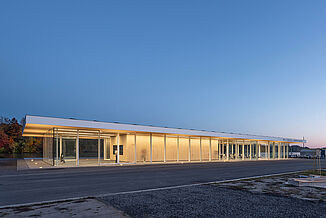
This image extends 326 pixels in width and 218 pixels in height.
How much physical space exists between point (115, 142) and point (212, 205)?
74.6 feet

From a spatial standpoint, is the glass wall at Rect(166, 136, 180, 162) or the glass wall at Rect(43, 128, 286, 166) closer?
the glass wall at Rect(43, 128, 286, 166)

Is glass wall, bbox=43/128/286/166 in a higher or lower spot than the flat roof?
lower

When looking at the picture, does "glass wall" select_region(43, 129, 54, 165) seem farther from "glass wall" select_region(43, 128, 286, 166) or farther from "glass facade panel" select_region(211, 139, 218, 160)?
"glass facade panel" select_region(211, 139, 218, 160)

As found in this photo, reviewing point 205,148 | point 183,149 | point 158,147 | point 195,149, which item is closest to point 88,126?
point 158,147

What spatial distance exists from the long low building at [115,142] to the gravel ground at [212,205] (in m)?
13.8

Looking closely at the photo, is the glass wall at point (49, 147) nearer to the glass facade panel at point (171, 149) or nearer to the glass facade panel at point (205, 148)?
the glass facade panel at point (171, 149)

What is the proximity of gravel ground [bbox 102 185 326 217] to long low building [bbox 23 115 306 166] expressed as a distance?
13.8 m

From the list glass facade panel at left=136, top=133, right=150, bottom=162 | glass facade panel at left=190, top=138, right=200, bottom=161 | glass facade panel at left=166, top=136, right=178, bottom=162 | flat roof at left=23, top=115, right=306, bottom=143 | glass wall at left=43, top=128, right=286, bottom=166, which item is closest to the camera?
flat roof at left=23, top=115, right=306, bottom=143

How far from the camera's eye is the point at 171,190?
9.16 meters

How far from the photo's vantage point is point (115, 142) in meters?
28.6

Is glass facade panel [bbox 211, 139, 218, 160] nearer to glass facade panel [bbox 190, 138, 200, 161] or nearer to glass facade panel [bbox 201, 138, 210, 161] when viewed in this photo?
glass facade panel [bbox 201, 138, 210, 161]

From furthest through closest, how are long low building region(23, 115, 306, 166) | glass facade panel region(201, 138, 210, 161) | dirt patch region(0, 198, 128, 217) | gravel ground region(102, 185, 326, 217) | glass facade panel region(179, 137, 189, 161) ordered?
glass facade panel region(201, 138, 210, 161) < glass facade panel region(179, 137, 189, 161) < long low building region(23, 115, 306, 166) < gravel ground region(102, 185, 326, 217) < dirt patch region(0, 198, 128, 217)

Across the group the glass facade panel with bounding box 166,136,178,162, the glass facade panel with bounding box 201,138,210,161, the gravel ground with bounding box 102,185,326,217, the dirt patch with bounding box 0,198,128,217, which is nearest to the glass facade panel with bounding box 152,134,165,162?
the glass facade panel with bounding box 166,136,178,162

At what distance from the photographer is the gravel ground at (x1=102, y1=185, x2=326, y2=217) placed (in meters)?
6.01
